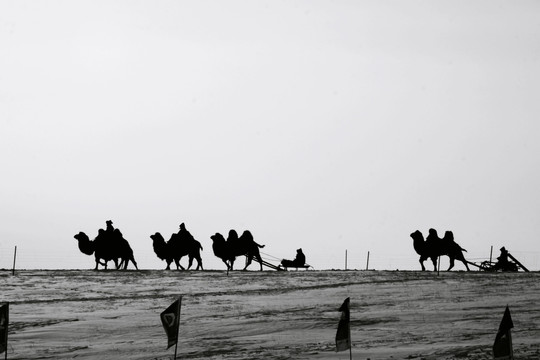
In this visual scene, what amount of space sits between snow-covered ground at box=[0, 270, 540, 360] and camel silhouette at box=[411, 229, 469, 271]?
3.63 m

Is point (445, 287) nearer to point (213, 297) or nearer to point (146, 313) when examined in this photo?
point (213, 297)

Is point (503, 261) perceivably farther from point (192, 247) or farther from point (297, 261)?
point (192, 247)

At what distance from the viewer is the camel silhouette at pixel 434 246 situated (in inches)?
1759

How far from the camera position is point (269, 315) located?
28609 mm

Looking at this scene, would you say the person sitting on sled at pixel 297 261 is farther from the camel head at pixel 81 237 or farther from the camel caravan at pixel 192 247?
the camel head at pixel 81 237

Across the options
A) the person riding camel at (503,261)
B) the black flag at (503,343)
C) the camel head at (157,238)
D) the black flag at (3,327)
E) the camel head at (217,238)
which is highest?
the camel head at (157,238)

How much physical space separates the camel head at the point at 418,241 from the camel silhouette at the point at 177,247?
29.5 feet

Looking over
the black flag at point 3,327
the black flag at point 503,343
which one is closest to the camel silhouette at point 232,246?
the black flag at point 3,327

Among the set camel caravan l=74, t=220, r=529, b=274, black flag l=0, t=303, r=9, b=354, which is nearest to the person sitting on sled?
camel caravan l=74, t=220, r=529, b=274

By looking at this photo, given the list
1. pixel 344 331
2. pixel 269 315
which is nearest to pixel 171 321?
pixel 344 331

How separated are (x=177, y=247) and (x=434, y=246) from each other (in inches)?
418

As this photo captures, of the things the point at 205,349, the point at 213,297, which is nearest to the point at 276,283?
the point at 213,297

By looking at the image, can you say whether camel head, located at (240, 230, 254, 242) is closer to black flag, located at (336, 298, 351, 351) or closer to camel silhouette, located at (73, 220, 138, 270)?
camel silhouette, located at (73, 220, 138, 270)

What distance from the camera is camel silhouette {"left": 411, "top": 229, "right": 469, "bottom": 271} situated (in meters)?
44.7
